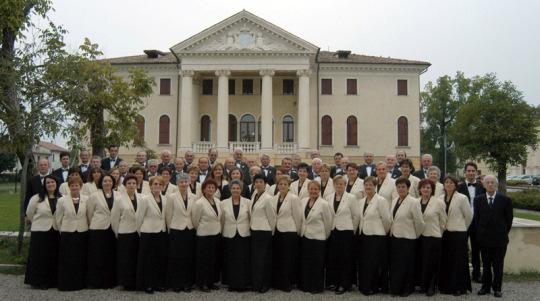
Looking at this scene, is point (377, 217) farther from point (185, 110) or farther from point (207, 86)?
point (207, 86)

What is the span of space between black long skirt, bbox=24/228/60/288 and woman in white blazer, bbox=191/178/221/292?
2.72 meters

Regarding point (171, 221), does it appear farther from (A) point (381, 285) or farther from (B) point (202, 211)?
(A) point (381, 285)

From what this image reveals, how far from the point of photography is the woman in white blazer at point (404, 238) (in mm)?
8547

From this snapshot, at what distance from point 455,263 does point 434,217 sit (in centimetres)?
98

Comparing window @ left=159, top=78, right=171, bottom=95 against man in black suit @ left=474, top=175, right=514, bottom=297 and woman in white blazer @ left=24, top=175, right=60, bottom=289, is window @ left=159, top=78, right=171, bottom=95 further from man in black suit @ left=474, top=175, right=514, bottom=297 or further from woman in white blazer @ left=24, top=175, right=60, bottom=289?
man in black suit @ left=474, top=175, right=514, bottom=297

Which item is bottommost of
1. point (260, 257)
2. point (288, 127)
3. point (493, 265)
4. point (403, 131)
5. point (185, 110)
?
point (493, 265)

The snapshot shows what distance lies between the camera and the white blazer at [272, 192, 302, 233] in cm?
888

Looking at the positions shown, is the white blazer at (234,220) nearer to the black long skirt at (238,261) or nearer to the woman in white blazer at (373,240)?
the black long skirt at (238,261)

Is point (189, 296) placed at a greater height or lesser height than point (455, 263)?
lesser

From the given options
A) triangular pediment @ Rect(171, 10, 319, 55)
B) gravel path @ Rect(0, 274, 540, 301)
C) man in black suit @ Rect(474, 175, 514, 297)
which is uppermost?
triangular pediment @ Rect(171, 10, 319, 55)

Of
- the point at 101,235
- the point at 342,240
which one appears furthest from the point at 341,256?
the point at 101,235

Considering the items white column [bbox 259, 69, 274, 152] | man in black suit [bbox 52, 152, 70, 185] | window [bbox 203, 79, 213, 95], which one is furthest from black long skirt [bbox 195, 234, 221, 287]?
window [bbox 203, 79, 213, 95]

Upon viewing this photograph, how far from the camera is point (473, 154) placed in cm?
4178

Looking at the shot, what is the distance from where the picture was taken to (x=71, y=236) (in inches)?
347
